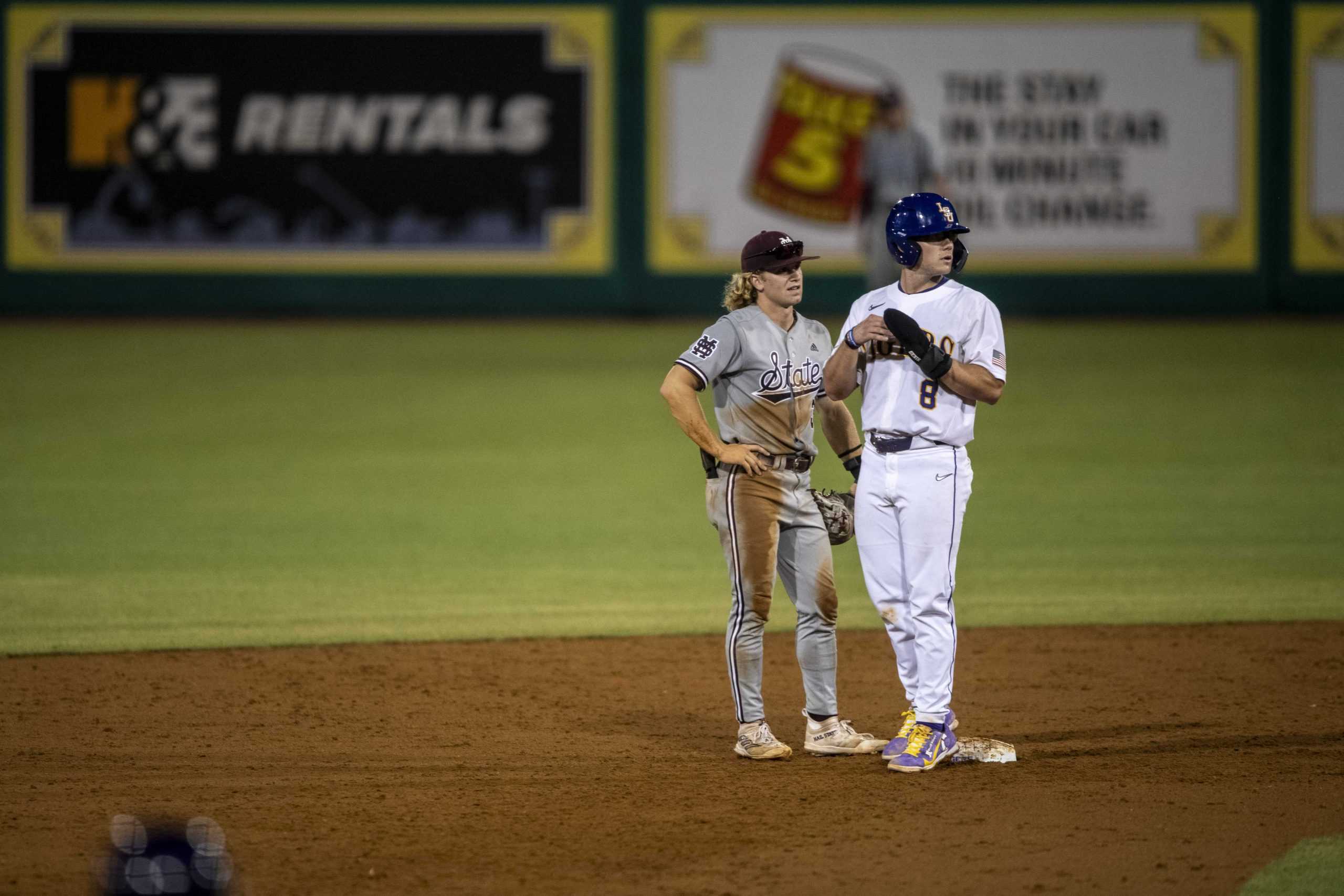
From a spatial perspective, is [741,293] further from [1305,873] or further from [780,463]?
[1305,873]

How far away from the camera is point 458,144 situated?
23000 mm

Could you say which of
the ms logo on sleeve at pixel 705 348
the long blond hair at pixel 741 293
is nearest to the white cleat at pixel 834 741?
the ms logo on sleeve at pixel 705 348

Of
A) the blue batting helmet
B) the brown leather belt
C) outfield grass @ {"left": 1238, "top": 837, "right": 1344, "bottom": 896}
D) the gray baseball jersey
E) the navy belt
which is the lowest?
outfield grass @ {"left": 1238, "top": 837, "right": 1344, "bottom": 896}

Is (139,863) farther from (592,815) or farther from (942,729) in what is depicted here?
(942,729)

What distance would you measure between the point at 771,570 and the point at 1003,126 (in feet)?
57.9

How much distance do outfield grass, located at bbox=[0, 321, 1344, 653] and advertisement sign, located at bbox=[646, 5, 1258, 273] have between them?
3463mm

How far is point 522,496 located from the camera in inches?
475

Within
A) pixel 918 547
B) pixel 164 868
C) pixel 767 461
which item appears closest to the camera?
pixel 164 868

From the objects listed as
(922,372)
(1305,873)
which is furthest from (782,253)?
(1305,873)

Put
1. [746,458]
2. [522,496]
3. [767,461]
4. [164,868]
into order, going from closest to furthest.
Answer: [164,868]
[746,458]
[767,461]
[522,496]

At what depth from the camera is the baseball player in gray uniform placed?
598 centimetres

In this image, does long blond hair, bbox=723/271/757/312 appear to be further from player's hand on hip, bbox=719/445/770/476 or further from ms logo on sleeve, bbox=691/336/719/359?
player's hand on hip, bbox=719/445/770/476

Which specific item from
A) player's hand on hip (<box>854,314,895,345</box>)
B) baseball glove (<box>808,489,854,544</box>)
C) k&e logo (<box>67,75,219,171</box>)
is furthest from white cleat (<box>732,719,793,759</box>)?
k&e logo (<box>67,75,219,171</box>)

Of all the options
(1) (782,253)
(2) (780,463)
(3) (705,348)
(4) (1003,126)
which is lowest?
(2) (780,463)
